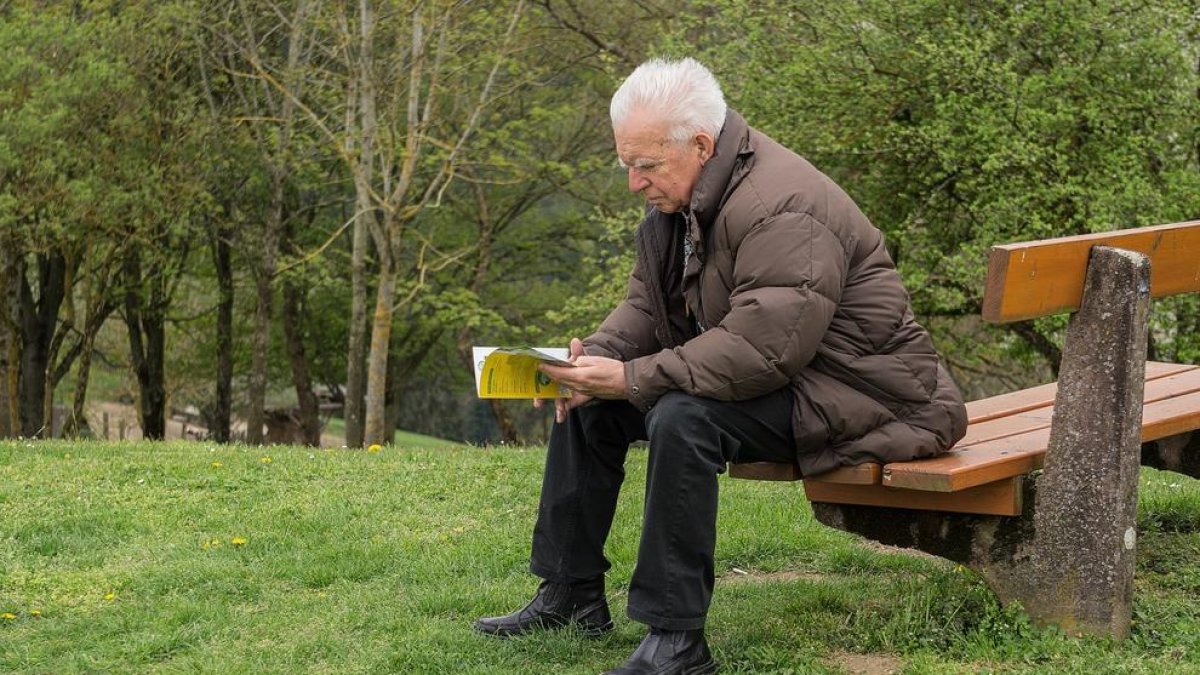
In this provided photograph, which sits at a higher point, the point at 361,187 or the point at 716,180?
the point at 361,187

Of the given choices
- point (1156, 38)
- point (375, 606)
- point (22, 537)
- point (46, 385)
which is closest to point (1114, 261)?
point (375, 606)

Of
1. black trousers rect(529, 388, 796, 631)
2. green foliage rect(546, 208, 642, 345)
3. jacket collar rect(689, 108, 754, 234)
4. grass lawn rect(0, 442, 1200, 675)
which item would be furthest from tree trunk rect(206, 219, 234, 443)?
black trousers rect(529, 388, 796, 631)

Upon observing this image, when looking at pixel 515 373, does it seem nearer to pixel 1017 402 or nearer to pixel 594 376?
pixel 594 376

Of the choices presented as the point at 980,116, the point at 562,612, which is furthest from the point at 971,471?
the point at 980,116

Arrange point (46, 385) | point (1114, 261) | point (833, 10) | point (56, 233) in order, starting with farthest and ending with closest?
point (46, 385)
point (56, 233)
point (833, 10)
point (1114, 261)

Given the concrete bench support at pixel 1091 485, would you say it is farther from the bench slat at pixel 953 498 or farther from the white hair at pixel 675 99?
the white hair at pixel 675 99

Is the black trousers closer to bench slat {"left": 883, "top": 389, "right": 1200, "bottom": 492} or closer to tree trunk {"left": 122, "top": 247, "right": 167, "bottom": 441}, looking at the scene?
bench slat {"left": 883, "top": 389, "right": 1200, "bottom": 492}

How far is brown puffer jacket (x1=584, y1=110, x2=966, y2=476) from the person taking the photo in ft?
12.0

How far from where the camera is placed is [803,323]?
3.64 metres

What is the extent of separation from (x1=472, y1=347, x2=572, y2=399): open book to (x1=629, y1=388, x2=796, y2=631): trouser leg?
360 mm

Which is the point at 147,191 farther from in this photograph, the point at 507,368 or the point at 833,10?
→ the point at 507,368

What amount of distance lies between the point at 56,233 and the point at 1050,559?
54.6ft

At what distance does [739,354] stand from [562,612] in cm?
117

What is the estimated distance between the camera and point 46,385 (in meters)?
22.1
